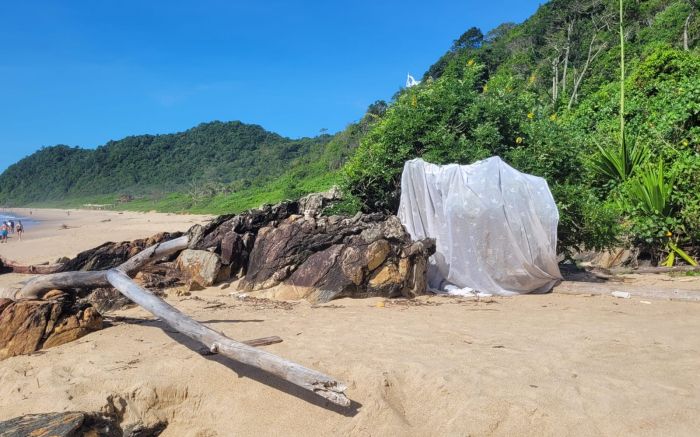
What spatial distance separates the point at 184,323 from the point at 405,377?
6.77 feet

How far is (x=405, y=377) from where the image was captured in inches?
149

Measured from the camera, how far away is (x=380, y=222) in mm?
7457

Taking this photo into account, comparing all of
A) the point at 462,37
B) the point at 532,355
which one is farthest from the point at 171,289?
the point at 462,37

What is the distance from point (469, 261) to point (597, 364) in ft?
Result: 10.0

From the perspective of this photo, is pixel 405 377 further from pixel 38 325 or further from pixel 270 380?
pixel 38 325

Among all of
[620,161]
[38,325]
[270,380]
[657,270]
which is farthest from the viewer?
[620,161]

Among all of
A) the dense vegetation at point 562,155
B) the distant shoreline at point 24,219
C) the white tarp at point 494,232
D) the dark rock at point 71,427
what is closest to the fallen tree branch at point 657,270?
the dense vegetation at point 562,155

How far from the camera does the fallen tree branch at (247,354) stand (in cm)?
324

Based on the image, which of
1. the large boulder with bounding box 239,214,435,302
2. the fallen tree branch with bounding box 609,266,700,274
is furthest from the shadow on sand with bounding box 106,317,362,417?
the fallen tree branch with bounding box 609,266,700,274

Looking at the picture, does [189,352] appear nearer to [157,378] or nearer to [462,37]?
[157,378]

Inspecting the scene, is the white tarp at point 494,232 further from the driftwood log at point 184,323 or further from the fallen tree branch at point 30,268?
the fallen tree branch at point 30,268

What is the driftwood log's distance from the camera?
3.29 metres

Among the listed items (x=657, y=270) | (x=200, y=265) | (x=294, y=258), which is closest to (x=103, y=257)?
(x=200, y=265)

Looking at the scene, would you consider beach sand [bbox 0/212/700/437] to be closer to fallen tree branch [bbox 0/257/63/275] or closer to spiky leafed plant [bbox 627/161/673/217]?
spiky leafed plant [bbox 627/161/673/217]
